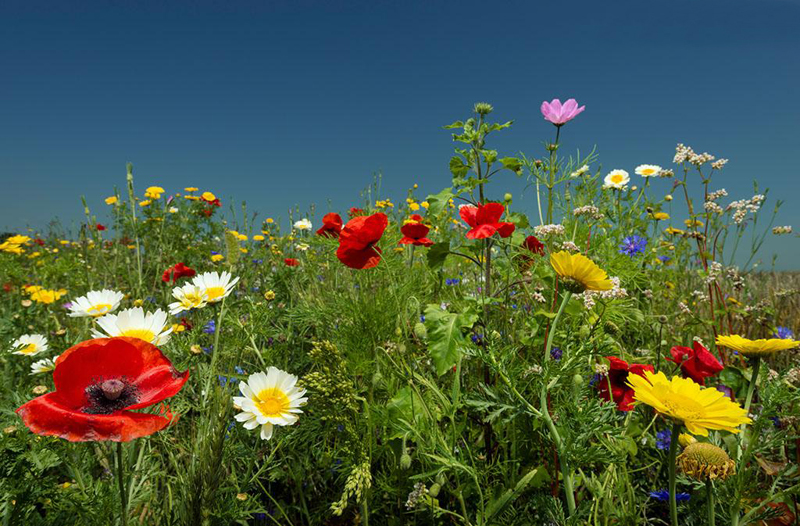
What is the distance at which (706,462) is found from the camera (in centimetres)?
95

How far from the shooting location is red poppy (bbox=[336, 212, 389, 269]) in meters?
1.58

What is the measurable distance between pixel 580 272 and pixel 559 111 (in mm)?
1194

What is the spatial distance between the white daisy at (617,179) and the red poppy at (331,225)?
1.84 m

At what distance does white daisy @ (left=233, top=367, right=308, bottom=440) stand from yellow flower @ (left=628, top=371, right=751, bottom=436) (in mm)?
729

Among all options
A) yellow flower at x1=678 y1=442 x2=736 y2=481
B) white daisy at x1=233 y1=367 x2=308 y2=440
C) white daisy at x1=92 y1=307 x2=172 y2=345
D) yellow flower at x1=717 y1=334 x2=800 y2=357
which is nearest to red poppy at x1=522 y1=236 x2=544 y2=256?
yellow flower at x1=717 y1=334 x2=800 y2=357

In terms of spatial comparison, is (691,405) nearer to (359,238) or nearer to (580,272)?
(580,272)

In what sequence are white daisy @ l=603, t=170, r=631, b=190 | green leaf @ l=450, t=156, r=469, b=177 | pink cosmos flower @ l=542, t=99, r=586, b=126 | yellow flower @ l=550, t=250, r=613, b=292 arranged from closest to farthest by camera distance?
yellow flower @ l=550, t=250, r=613, b=292 → green leaf @ l=450, t=156, r=469, b=177 → pink cosmos flower @ l=542, t=99, r=586, b=126 → white daisy @ l=603, t=170, r=631, b=190

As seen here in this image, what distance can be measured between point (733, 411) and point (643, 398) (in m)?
0.19

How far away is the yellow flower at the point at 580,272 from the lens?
1007 millimetres

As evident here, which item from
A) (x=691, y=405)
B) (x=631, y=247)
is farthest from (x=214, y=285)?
(x=631, y=247)

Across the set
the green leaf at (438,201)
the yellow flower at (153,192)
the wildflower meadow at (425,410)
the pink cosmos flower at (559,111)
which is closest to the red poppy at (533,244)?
the wildflower meadow at (425,410)

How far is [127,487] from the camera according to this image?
1.14 metres

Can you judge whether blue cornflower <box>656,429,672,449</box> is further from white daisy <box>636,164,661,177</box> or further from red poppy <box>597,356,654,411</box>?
white daisy <box>636,164,661,177</box>

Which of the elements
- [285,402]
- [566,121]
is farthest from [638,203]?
[285,402]
